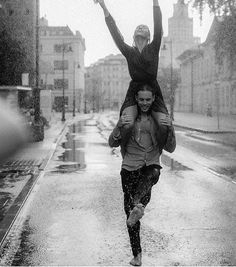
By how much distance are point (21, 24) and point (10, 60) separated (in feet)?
10.8

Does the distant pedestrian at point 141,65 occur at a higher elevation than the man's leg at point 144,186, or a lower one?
higher

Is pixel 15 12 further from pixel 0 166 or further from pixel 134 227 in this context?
pixel 134 227

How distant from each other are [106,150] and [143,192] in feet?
42.1

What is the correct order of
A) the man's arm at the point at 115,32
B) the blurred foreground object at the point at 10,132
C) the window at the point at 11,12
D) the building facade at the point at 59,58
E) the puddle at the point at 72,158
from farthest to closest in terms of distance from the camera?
1. the building facade at the point at 59,58
2. the window at the point at 11,12
3. the blurred foreground object at the point at 10,132
4. the puddle at the point at 72,158
5. the man's arm at the point at 115,32

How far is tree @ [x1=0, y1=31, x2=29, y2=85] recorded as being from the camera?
36.0 metres

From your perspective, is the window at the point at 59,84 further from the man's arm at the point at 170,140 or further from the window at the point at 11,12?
the man's arm at the point at 170,140

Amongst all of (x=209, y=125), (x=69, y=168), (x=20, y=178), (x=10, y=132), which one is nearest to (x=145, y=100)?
(x=20, y=178)

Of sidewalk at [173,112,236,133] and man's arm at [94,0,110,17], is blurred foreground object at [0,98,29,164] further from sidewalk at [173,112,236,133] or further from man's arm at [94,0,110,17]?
sidewalk at [173,112,236,133]

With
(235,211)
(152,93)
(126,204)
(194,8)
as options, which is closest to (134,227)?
(126,204)

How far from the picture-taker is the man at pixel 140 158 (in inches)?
185

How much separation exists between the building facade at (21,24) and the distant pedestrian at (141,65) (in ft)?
106

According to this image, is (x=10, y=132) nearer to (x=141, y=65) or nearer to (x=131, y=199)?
(x=131, y=199)

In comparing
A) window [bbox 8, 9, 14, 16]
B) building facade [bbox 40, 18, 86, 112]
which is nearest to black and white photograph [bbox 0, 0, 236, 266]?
window [bbox 8, 9, 14, 16]

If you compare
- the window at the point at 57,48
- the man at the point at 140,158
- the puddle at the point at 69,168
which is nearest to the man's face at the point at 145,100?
the man at the point at 140,158
